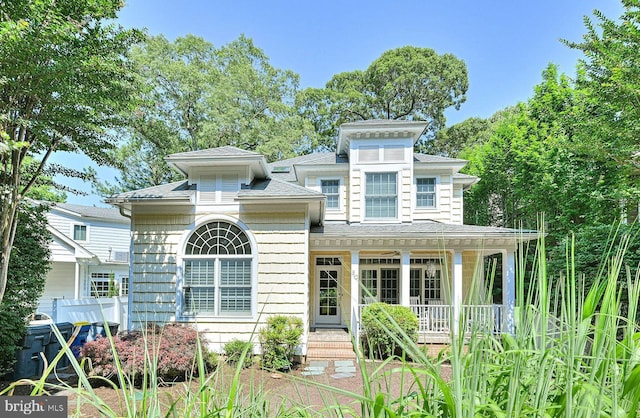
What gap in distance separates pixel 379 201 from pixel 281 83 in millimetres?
13327

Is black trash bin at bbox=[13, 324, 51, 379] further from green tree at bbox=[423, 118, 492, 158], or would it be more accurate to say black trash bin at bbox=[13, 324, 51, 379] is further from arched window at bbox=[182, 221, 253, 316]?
green tree at bbox=[423, 118, 492, 158]

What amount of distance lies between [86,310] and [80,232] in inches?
507

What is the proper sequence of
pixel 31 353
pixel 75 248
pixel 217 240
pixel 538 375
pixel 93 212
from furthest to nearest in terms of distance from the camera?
pixel 93 212
pixel 75 248
pixel 217 240
pixel 31 353
pixel 538 375

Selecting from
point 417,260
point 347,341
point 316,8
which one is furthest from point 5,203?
point 417,260

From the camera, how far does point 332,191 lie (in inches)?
485

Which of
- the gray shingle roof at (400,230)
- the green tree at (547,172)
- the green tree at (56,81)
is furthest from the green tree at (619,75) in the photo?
the green tree at (56,81)

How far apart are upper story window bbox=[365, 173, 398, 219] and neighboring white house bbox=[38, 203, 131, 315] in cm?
1098

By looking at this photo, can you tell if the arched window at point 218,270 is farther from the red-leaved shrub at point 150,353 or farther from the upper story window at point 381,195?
the upper story window at point 381,195

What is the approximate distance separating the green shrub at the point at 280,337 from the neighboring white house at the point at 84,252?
10509 millimetres

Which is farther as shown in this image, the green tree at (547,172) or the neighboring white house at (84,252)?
the neighboring white house at (84,252)

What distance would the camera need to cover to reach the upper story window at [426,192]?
12.2 meters

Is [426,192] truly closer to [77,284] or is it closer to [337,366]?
[337,366]

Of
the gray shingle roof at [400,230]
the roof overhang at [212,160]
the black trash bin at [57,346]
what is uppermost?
the roof overhang at [212,160]

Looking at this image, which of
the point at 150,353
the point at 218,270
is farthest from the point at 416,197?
the point at 150,353
